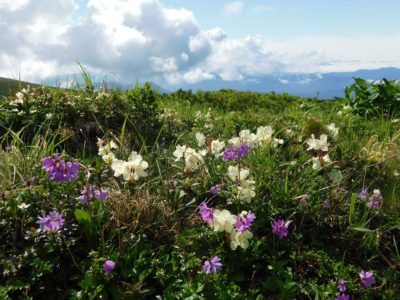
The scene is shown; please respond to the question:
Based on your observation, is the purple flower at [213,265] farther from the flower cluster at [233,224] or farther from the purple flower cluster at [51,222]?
the purple flower cluster at [51,222]

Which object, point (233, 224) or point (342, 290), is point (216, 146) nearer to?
point (233, 224)

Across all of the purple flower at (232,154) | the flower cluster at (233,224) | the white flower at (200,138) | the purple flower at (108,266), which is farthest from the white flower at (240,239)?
the white flower at (200,138)

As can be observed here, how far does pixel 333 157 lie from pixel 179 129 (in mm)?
2218

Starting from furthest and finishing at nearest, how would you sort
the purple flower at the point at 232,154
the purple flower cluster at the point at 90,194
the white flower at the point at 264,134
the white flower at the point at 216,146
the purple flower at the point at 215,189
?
the white flower at the point at 264,134 → the white flower at the point at 216,146 → the purple flower at the point at 232,154 → the purple flower at the point at 215,189 → the purple flower cluster at the point at 90,194

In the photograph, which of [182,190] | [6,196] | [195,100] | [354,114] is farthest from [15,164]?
[195,100]

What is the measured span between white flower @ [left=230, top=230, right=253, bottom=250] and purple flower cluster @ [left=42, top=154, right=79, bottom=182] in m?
1.05

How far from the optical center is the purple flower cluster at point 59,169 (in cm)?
283

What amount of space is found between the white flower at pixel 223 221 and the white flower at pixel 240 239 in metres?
0.04

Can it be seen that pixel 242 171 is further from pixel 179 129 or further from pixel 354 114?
pixel 354 114

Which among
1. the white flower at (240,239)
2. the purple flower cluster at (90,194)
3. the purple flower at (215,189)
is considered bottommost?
the white flower at (240,239)

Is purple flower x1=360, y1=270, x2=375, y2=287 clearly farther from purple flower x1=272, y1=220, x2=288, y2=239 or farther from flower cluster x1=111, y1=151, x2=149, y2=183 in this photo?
flower cluster x1=111, y1=151, x2=149, y2=183

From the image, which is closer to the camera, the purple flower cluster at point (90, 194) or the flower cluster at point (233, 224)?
the flower cluster at point (233, 224)

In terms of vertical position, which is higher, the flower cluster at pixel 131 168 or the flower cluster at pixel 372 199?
the flower cluster at pixel 131 168

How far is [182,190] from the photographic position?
3498mm
